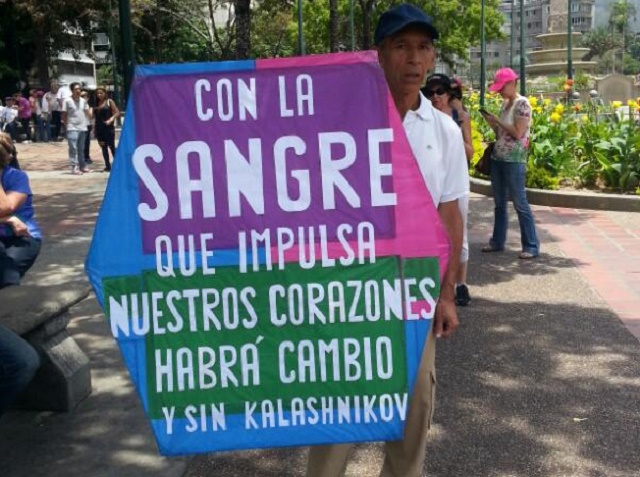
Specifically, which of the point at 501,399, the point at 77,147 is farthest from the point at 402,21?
the point at 77,147

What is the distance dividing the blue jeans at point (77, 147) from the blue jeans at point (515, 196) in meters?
10.6

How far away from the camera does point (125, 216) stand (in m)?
2.28

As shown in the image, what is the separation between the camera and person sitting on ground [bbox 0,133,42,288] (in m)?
4.64

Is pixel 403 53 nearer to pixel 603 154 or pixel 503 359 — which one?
pixel 503 359

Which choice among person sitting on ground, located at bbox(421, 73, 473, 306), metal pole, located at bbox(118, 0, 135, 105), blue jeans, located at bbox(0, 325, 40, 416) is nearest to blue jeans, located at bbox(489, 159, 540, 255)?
person sitting on ground, located at bbox(421, 73, 473, 306)

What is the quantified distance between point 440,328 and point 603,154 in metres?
9.49

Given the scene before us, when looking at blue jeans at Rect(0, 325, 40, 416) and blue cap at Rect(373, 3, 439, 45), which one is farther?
blue jeans at Rect(0, 325, 40, 416)

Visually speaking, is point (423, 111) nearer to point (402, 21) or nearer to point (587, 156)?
point (402, 21)

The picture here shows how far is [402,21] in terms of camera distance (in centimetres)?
262

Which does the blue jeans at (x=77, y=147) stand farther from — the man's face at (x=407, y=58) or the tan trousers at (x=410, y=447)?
the tan trousers at (x=410, y=447)

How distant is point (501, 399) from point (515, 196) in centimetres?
356

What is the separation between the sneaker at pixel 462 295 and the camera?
20.5ft

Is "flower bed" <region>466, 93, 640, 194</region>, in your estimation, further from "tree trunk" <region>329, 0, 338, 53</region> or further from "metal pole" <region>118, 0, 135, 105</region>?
"metal pole" <region>118, 0, 135, 105</region>

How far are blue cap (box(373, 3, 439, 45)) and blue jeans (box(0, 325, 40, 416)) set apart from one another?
1.73 m
